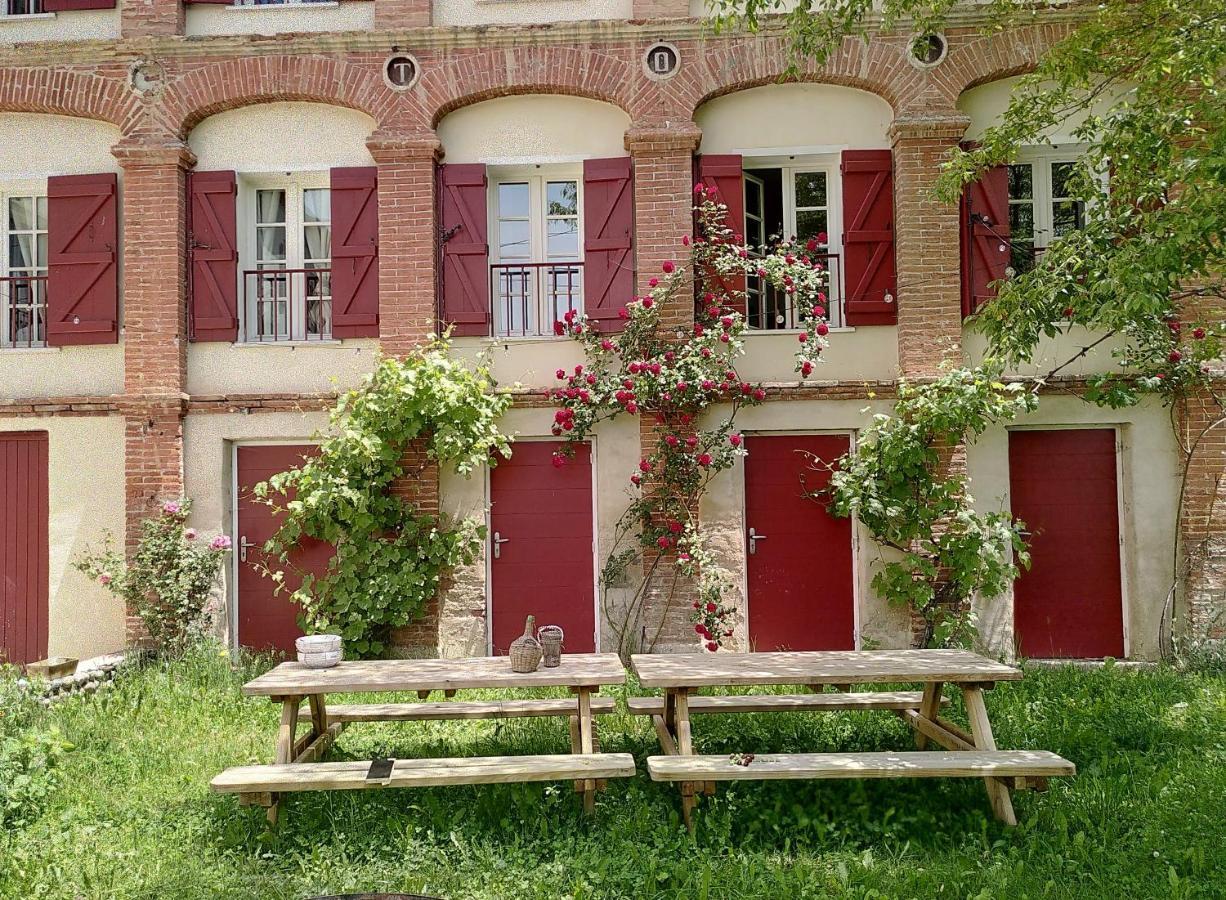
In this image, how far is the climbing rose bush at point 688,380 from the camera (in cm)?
Result: 836

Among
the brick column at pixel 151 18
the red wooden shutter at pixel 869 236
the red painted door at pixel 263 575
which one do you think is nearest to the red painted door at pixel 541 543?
the red painted door at pixel 263 575

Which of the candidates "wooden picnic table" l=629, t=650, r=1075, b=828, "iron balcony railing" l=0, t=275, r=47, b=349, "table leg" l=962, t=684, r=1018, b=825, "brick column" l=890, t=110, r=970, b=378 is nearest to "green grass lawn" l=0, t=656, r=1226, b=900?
"table leg" l=962, t=684, r=1018, b=825

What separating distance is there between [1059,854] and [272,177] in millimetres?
8651

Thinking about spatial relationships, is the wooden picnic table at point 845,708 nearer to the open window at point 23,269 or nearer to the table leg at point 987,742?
the table leg at point 987,742

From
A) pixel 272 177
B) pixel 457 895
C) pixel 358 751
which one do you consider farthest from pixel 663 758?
pixel 272 177

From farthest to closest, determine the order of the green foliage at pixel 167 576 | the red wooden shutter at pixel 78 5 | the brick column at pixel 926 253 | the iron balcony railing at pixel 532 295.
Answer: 1. the red wooden shutter at pixel 78 5
2. the iron balcony railing at pixel 532 295
3. the brick column at pixel 926 253
4. the green foliage at pixel 167 576

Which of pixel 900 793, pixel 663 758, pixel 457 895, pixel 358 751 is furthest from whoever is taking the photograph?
pixel 358 751

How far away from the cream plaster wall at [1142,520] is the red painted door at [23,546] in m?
8.88

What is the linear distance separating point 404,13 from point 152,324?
3815mm

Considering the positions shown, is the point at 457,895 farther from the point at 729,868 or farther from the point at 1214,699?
the point at 1214,699

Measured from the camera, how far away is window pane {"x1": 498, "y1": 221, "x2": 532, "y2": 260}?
9.16 meters

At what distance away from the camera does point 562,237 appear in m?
9.15

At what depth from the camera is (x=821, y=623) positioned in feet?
28.7

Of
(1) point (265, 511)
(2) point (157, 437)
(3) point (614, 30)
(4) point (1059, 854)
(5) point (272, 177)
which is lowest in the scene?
(4) point (1059, 854)
